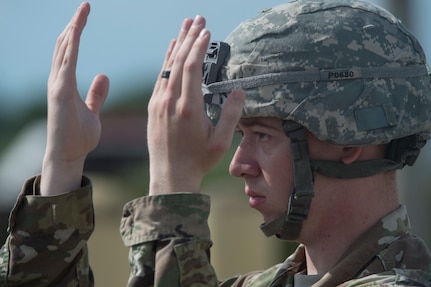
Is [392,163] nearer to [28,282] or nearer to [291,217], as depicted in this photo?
[291,217]

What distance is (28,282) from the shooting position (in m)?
5.73

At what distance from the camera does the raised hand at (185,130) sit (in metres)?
5.24

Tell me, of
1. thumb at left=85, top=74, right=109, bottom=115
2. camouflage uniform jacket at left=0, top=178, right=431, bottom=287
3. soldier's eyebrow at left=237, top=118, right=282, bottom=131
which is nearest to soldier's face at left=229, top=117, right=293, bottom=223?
soldier's eyebrow at left=237, top=118, right=282, bottom=131

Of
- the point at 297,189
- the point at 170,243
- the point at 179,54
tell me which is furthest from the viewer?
the point at 297,189

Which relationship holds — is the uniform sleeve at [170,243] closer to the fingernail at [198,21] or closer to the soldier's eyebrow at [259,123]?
the fingernail at [198,21]

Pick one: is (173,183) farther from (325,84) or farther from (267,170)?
(325,84)

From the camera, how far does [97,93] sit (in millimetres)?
5879

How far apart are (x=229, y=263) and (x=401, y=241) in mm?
8543

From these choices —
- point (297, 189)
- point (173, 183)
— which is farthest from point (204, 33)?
point (297, 189)

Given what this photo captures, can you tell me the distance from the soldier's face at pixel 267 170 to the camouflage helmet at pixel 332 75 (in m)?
0.14

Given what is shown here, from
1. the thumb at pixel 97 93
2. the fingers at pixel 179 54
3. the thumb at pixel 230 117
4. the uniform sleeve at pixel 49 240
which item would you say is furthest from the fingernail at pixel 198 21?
the uniform sleeve at pixel 49 240

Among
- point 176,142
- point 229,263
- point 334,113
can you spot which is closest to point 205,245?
point 176,142

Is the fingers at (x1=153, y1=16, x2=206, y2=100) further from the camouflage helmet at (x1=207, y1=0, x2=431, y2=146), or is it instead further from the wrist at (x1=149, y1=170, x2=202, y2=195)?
the camouflage helmet at (x1=207, y1=0, x2=431, y2=146)

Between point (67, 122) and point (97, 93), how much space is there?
0.87 feet
